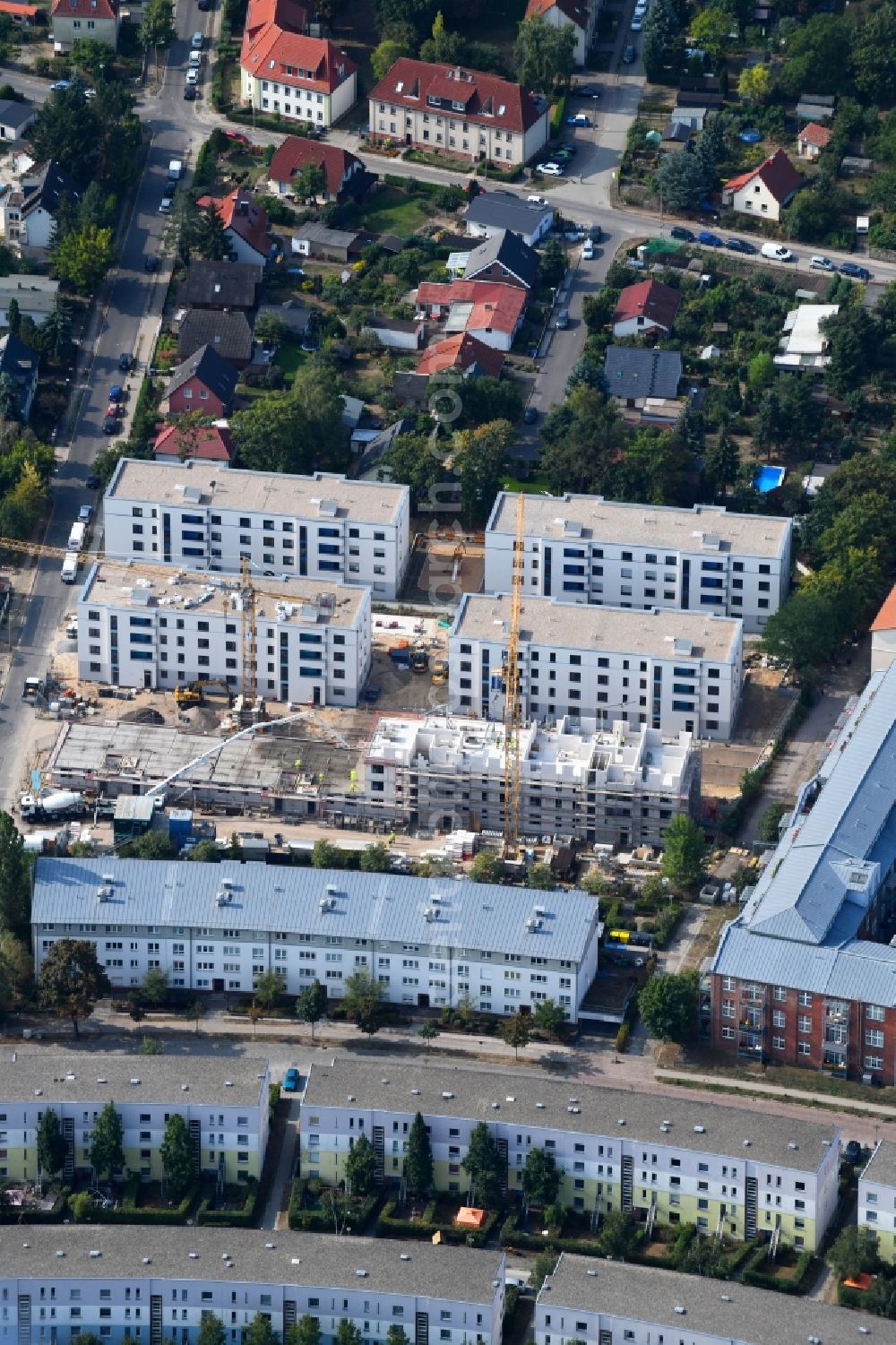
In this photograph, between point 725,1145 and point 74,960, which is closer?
point 725,1145

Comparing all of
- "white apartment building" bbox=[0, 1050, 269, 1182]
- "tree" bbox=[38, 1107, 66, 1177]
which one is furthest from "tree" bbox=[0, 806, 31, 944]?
"tree" bbox=[38, 1107, 66, 1177]

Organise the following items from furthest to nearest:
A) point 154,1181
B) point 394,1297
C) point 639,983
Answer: point 639,983
point 154,1181
point 394,1297

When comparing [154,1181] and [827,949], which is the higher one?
[827,949]

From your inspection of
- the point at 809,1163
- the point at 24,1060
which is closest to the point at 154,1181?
the point at 24,1060

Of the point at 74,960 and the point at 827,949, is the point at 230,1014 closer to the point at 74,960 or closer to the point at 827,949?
the point at 74,960

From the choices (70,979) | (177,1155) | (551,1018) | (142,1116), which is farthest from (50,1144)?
(551,1018)

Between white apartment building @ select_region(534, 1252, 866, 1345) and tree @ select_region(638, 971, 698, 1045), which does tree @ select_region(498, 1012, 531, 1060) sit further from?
white apartment building @ select_region(534, 1252, 866, 1345)

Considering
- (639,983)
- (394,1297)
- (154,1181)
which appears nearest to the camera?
(394,1297)
